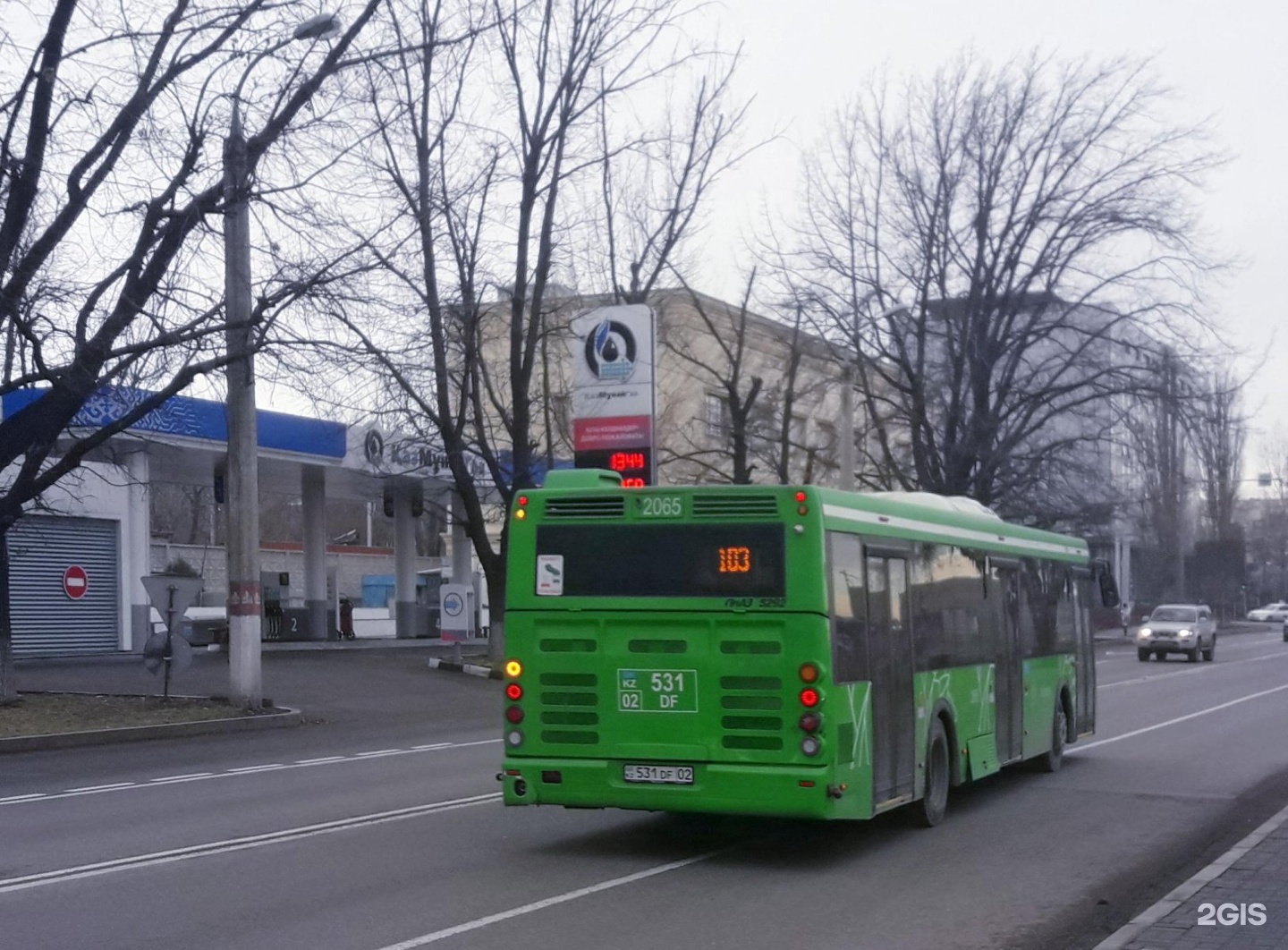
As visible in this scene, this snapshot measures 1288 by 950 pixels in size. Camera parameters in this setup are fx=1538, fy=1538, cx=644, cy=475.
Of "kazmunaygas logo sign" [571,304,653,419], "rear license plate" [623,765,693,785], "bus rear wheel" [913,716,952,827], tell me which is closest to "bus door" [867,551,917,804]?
"bus rear wheel" [913,716,952,827]

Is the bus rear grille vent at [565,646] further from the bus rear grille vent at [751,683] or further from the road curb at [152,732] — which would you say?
the road curb at [152,732]

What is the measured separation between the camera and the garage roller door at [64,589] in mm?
34250

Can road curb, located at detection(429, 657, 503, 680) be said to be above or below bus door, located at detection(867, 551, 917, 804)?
below

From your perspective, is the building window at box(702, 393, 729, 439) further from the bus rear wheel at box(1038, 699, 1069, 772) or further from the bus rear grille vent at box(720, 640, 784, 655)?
the bus rear grille vent at box(720, 640, 784, 655)

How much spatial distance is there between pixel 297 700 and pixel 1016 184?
23.3m

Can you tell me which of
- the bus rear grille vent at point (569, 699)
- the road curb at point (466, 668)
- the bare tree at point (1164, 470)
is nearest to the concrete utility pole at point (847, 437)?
the road curb at point (466, 668)

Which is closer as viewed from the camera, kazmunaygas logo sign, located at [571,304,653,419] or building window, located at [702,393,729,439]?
kazmunaygas logo sign, located at [571,304,653,419]

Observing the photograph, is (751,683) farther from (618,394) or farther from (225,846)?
(618,394)

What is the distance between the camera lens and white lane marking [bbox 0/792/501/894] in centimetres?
965

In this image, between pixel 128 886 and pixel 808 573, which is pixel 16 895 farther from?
pixel 808 573

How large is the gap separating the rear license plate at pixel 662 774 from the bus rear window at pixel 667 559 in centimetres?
117

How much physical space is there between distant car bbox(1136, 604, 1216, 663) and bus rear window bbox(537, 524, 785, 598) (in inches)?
1540

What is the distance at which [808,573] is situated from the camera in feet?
33.3

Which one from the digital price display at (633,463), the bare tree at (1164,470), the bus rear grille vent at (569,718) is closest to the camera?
the bus rear grille vent at (569,718)
